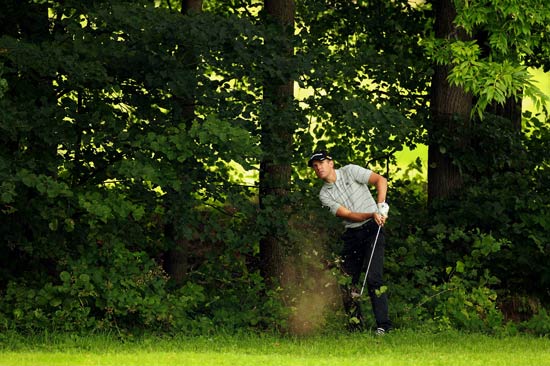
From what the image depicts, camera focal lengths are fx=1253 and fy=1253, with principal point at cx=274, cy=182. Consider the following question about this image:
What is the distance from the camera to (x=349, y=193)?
13242 mm

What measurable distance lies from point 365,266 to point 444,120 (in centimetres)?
418

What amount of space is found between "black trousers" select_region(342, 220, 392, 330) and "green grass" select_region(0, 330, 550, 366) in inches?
12.8

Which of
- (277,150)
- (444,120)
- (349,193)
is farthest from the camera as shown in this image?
(444,120)

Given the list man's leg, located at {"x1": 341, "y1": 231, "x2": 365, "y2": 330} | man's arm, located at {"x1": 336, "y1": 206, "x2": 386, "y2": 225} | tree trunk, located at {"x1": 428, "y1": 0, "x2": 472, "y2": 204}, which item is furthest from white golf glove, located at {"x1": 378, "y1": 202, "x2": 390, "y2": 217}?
tree trunk, located at {"x1": 428, "y1": 0, "x2": 472, "y2": 204}

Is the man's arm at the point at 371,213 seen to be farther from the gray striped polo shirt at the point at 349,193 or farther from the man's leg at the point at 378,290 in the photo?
the man's leg at the point at 378,290

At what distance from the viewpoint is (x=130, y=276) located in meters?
13.5

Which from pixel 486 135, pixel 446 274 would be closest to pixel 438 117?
pixel 486 135

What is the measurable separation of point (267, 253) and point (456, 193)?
289 cm

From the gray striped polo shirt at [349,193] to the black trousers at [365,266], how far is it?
202 millimetres

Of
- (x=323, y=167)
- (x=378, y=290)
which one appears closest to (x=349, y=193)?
(x=323, y=167)

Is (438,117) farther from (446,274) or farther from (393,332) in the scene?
(393,332)

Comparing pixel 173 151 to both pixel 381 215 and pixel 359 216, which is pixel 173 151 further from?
pixel 381 215

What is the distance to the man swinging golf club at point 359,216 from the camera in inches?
514

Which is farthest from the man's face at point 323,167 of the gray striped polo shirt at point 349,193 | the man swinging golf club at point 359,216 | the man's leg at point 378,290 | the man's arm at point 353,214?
the man's leg at point 378,290
